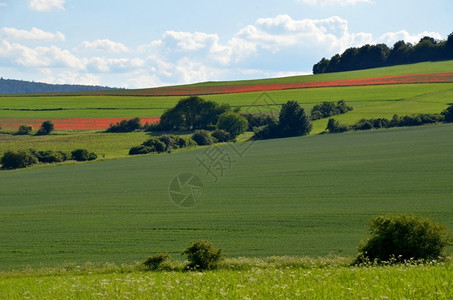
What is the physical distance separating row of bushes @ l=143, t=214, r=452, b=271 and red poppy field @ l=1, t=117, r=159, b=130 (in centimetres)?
8488

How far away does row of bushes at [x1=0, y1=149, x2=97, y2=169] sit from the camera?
70062 millimetres

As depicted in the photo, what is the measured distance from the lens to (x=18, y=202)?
146 feet

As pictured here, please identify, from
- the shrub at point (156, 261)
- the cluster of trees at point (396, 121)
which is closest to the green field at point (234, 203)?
the shrub at point (156, 261)

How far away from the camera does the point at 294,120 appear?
3664 inches

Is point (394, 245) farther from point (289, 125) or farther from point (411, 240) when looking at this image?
point (289, 125)

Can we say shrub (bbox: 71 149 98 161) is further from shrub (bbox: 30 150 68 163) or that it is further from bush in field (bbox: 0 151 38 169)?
bush in field (bbox: 0 151 38 169)

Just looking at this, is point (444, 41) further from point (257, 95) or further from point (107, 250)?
point (107, 250)

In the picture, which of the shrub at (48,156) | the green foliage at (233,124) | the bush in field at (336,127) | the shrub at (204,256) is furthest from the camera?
the green foliage at (233,124)

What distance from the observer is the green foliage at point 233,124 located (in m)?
93.5

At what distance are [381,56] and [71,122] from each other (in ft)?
331

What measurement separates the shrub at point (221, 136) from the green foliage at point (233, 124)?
56.2 inches

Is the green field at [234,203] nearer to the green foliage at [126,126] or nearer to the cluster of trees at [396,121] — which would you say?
the cluster of trees at [396,121]

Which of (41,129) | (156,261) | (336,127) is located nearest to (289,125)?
(336,127)

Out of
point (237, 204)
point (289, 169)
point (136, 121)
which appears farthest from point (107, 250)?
point (136, 121)
